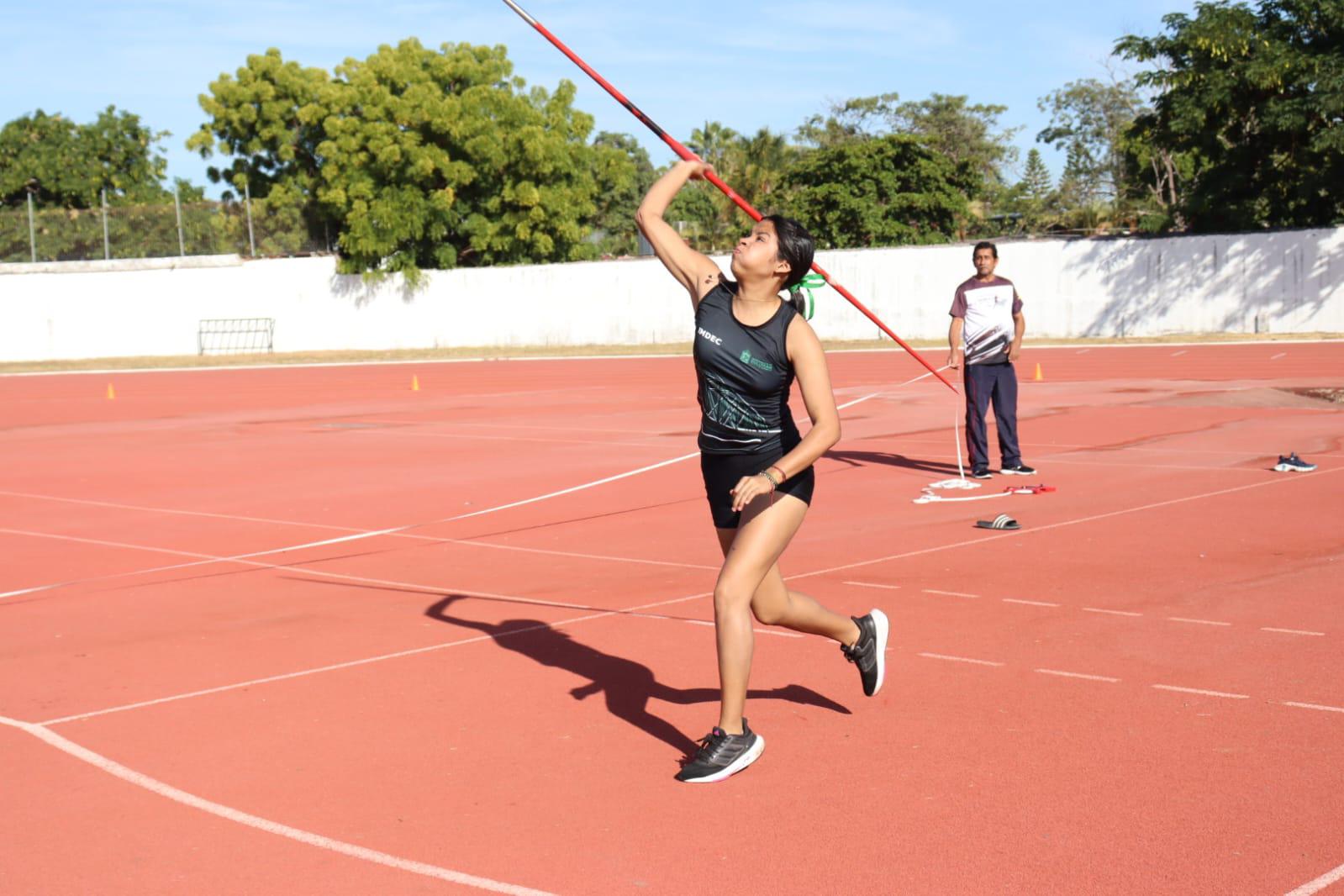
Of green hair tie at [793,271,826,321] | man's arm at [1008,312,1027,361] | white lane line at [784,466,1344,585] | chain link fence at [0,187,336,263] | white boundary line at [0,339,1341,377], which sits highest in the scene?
chain link fence at [0,187,336,263]

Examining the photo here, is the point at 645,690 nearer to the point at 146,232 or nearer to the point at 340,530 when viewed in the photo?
the point at 340,530

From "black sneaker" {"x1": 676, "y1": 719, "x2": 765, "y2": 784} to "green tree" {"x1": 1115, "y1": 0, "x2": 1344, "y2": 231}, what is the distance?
3848 cm

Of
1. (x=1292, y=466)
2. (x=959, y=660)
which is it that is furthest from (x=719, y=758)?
(x=1292, y=466)

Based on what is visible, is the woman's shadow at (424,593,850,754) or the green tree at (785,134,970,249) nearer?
the woman's shadow at (424,593,850,754)

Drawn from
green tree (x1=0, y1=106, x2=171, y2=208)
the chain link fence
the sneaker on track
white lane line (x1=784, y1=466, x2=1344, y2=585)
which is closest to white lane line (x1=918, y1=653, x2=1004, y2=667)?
white lane line (x1=784, y1=466, x2=1344, y2=585)

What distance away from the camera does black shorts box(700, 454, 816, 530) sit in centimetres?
544

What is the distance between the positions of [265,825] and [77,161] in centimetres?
7405

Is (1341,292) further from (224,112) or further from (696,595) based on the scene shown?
(224,112)

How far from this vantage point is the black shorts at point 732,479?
5441mm

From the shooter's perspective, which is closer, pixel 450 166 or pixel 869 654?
pixel 869 654

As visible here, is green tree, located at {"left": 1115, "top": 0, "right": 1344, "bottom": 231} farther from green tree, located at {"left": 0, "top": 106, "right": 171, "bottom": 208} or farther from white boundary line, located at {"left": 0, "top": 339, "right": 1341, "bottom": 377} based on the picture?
green tree, located at {"left": 0, "top": 106, "right": 171, "bottom": 208}

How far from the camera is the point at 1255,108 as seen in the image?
4169 cm

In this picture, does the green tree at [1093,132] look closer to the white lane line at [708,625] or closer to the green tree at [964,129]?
the green tree at [964,129]

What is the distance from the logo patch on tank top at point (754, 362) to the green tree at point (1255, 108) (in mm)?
38072
